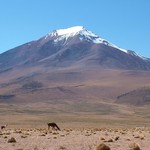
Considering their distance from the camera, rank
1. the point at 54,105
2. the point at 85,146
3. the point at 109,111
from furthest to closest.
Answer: the point at 54,105 → the point at 109,111 → the point at 85,146

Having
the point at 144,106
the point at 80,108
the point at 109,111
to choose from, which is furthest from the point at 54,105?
the point at 144,106

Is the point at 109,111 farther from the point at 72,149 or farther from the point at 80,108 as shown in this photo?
the point at 72,149

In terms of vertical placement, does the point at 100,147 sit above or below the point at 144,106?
below

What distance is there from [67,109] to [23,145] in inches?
5977

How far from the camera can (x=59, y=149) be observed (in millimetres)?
19703

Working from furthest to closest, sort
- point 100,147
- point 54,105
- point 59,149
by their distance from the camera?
1. point 54,105
2. point 59,149
3. point 100,147

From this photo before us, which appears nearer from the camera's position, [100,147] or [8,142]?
[100,147]

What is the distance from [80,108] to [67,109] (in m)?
6.81

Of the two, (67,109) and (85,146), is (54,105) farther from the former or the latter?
(85,146)

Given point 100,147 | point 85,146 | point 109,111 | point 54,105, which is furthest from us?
point 54,105

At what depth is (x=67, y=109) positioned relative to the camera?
172750 millimetres

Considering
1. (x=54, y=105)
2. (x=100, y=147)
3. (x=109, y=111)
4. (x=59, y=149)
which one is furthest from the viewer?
(x=54, y=105)

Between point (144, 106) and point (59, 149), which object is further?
point (144, 106)

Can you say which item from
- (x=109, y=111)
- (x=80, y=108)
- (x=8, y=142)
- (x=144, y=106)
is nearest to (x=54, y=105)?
(x=80, y=108)
